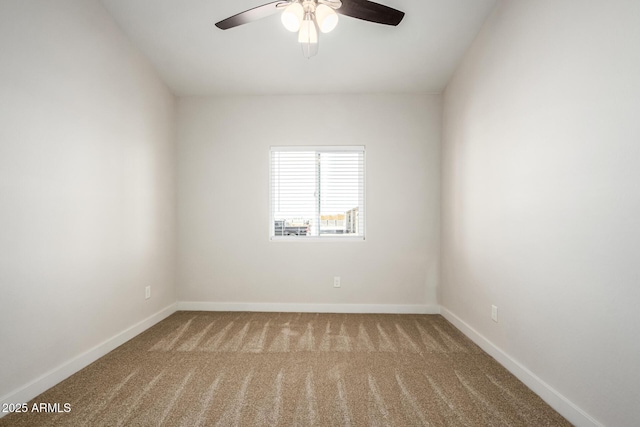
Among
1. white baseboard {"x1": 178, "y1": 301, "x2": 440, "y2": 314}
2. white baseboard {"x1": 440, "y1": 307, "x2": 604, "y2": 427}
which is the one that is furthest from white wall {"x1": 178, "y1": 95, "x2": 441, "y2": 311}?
white baseboard {"x1": 440, "y1": 307, "x2": 604, "y2": 427}

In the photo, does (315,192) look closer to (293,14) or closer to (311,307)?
(311,307)

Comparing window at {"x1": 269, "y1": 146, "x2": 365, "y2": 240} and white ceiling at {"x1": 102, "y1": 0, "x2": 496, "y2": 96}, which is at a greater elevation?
white ceiling at {"x1": 102, "y1": 0, "x2": 496, "y2": 96}

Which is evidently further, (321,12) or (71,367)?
(71,367)

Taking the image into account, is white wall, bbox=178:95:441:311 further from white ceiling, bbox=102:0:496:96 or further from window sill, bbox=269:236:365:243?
white ceiling, bbox=102:0:496:96

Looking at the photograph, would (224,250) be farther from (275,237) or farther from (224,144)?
(224,144)

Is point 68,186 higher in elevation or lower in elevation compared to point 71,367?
higher

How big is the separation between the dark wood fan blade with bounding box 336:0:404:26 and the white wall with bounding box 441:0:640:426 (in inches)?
34.3

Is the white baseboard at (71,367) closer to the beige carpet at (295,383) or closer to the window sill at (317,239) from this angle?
the beige carpet at (295,383)

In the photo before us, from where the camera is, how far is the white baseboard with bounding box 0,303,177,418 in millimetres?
1823

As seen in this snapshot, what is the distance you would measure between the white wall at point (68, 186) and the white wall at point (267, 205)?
2.18ft

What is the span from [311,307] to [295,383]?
5.61ft

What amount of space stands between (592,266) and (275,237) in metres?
2.94

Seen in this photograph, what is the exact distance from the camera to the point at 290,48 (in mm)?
3018

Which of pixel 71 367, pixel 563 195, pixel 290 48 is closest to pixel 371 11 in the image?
pixel 290 48
